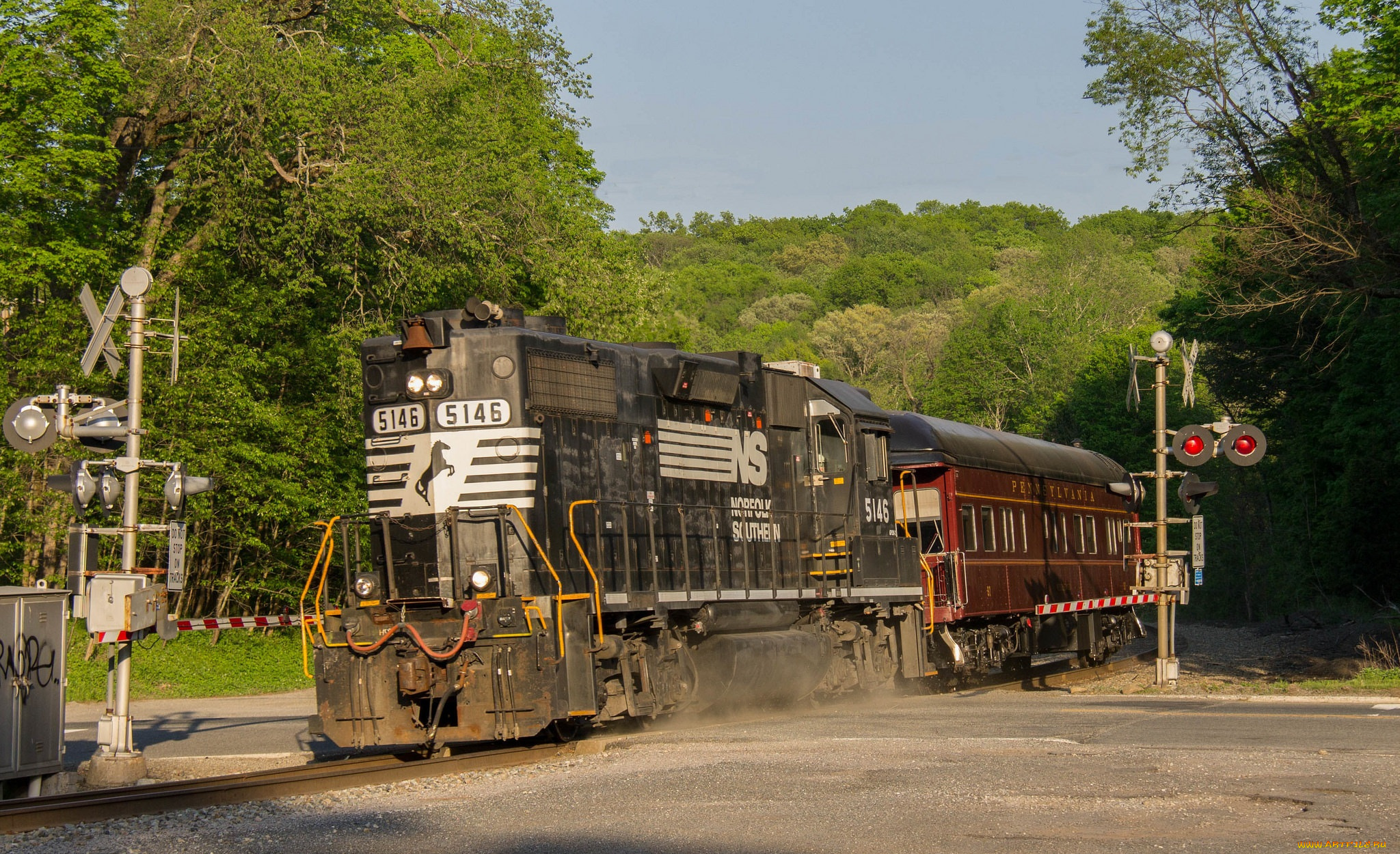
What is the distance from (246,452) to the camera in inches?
987

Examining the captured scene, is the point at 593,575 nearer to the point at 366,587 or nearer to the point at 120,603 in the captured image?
the point at 366,587

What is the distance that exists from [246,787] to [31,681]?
317cm

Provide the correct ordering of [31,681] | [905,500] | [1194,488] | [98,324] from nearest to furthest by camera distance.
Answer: [31,681] → [98,324] → [1194,488] → [905,500]

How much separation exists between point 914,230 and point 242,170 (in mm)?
132617

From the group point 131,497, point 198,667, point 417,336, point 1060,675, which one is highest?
point 417,336

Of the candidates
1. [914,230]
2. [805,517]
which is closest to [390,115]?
[805,517]

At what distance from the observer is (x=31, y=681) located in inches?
474

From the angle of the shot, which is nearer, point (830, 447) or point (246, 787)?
point (246, 787)

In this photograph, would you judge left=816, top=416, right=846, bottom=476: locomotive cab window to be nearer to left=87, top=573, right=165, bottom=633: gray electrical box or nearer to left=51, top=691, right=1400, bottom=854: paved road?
left=51, top=691, right=1400, bottom=854: paved road

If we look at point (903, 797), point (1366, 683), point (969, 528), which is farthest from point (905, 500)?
point (903, 797)

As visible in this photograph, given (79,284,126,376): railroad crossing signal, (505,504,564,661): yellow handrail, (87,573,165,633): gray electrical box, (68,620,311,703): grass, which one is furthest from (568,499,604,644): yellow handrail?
(68,620,311,703): grass

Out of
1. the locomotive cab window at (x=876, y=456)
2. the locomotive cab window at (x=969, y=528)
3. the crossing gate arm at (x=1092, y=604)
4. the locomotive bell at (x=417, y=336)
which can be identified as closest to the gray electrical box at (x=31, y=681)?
the locomotive bell at (x=417, y=336)

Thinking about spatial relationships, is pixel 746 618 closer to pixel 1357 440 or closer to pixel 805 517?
pixel 805 517

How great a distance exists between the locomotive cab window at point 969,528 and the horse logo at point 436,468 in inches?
373
